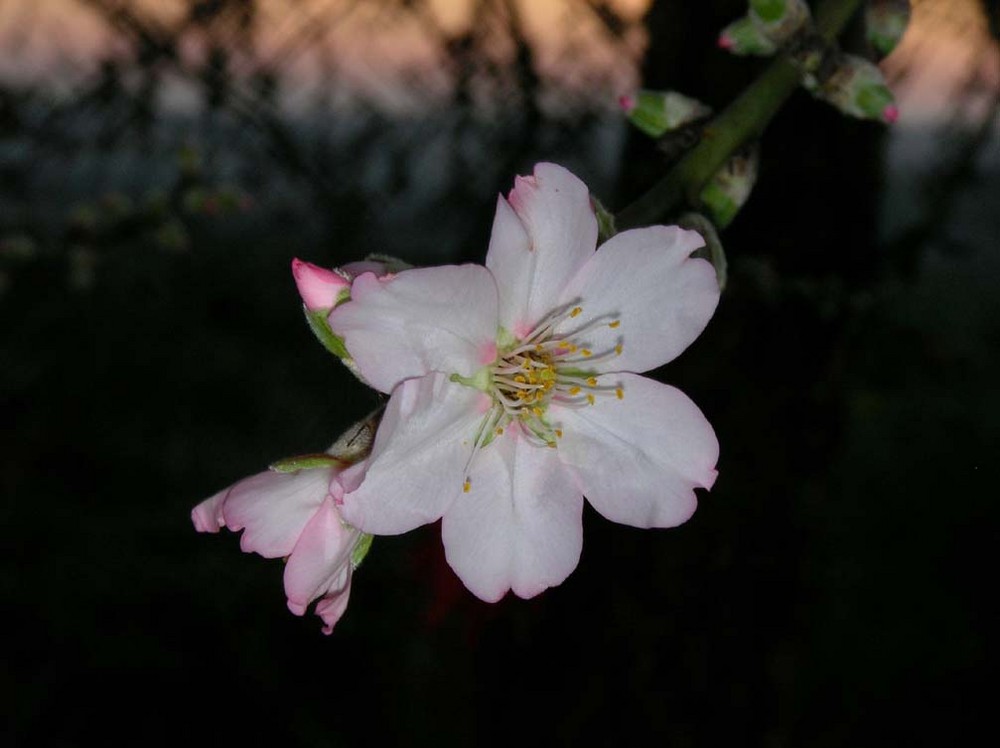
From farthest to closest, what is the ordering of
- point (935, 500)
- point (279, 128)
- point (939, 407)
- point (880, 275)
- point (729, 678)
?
point (939, 407) < point (935, 500) < point (279, 128) < point (729, 678) < point (880, 275)

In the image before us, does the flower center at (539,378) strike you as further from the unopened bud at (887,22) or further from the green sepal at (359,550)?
the unopened bud at (887,22)

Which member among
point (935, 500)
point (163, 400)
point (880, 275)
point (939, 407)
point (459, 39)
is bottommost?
point (939, 407)

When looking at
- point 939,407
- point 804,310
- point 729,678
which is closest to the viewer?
point 804,310

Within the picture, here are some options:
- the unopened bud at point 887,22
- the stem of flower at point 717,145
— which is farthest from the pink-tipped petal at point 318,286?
the unopened bud at point 887,22

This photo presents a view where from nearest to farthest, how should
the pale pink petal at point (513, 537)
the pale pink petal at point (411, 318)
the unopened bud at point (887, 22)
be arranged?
the pale pink petal at point (411, 318)
the pale pink petal at point (513, 537)
the unopened bud at point (887, 22)

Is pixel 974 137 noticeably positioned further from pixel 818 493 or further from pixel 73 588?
pixel 73 588

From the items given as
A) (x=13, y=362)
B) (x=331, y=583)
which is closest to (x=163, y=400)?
(x=13, y=362)
